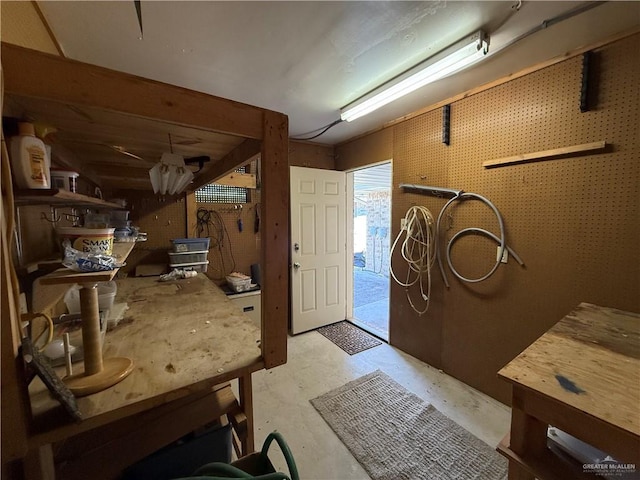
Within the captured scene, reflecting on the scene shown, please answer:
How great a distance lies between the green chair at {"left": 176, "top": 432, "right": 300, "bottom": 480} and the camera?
708mm

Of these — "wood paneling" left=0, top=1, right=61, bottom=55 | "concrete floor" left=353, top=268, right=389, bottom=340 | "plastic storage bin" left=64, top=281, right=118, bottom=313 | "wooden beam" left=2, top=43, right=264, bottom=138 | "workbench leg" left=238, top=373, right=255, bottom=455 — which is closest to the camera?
"wooden beam" left=2, top=43, right=264, bottom=138

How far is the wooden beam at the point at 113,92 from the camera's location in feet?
1.75

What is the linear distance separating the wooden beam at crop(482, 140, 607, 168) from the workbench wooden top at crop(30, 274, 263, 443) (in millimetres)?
2051

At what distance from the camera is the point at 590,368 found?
961 millimetres


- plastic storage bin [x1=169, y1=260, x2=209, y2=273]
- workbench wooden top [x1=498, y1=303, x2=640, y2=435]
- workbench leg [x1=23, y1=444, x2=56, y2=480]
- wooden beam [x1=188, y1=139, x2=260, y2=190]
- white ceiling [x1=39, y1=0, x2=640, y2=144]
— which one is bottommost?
workbench leg [x1=23, y1=444, x2=56, y2=480]

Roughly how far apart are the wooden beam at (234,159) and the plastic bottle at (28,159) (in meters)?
0.60

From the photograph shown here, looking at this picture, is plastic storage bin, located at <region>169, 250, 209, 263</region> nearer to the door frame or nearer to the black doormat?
the black doormat

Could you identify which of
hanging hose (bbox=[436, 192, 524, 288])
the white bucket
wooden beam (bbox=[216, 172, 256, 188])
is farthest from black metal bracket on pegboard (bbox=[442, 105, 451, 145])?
the white bucket

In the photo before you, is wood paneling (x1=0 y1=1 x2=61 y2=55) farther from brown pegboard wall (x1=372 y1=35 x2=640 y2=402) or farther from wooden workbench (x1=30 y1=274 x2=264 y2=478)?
brown pegboard wall (x1=372 y1=35 x2=640 y2=402)

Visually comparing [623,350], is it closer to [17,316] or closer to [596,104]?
[596,104]

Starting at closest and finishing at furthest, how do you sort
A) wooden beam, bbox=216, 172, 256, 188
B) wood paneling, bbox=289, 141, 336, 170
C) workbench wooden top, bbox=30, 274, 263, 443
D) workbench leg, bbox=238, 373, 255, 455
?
workbench wooden top, bbox=30, 274, 263, 443 < workbench leg, bbox=238, 373, 255, 455 < wooden beam, bbox=216, 172, 256, 188 < wood paneling, bbox=289, 141, 336, 170

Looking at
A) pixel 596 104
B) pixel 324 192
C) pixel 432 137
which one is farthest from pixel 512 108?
pixel 324 192

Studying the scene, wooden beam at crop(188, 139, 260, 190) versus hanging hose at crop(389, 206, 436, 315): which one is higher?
wooden beam at crop(188, 139, 260, 190)

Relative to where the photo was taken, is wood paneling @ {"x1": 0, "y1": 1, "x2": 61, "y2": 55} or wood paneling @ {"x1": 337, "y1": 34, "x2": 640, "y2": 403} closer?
wood paneling @ {"x1": 0, "y1": 1, "x2": 61, "y2": 55}
